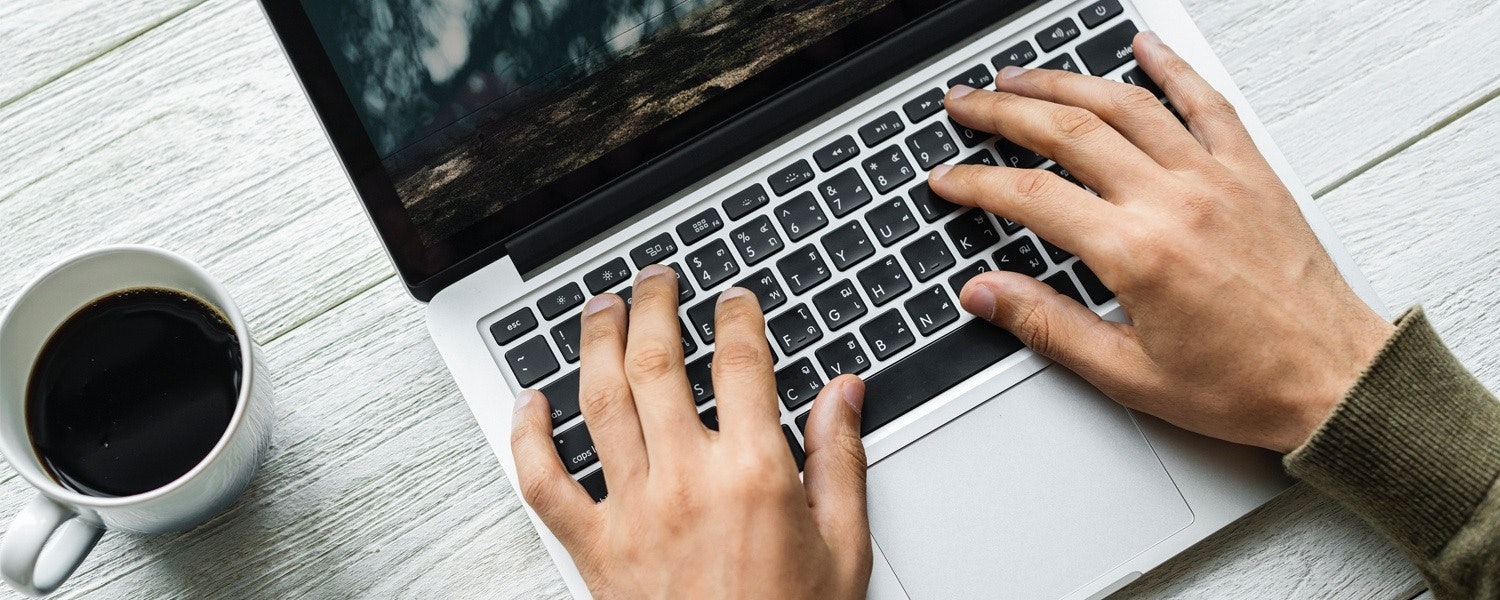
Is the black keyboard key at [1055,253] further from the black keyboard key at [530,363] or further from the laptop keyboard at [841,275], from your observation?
the black keyboard key at [530,363]

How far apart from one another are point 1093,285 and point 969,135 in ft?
0.38

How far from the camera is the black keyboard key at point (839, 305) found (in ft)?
1.82

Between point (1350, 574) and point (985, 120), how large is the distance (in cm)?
35

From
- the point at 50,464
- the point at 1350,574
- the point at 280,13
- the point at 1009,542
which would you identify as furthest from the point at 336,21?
the point at 1350,574

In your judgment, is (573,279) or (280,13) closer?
(280,13)

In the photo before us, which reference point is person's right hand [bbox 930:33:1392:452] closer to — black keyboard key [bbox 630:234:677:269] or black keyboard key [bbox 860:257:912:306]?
black keyboard key [bbox 860:257:912:306]

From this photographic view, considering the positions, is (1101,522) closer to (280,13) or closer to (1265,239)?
(1265,239)

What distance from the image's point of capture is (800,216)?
0.57 metres

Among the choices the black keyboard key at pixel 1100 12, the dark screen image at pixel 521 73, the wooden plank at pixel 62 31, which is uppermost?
the wooden plank at pixel 62 31

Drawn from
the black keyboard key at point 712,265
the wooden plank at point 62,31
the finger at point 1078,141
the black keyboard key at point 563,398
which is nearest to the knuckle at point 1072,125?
the finger at point 1078,141

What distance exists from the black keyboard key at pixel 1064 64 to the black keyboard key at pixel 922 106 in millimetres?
72

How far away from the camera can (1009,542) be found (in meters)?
0.55

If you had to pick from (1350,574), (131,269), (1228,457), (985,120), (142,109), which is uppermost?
(142,109)

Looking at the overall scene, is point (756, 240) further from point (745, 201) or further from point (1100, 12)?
point (1100, 12)
